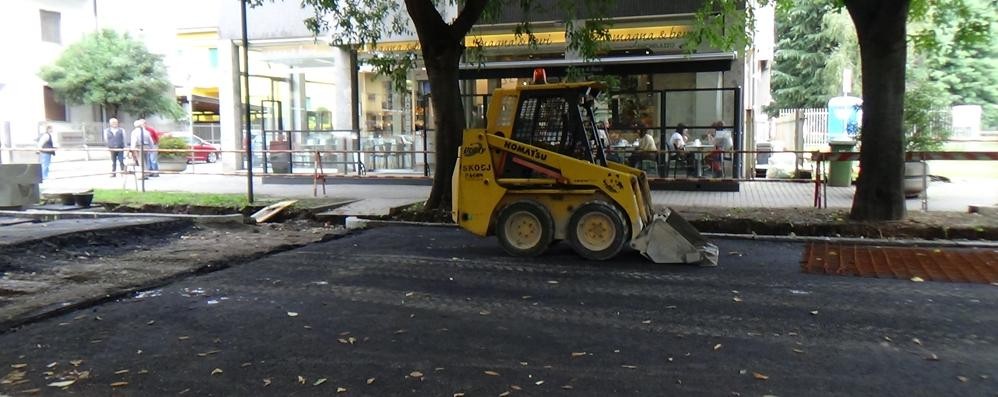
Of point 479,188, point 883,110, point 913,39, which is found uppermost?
point 913,39

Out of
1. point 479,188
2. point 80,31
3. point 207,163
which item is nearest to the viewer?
point 479,188

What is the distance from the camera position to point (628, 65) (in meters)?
17.4

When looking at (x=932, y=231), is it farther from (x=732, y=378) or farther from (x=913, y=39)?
(x=732, y=378)

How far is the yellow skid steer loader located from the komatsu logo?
13 millimetres

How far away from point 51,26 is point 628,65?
122 ft

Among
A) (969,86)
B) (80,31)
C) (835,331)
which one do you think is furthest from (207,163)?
(969,86)

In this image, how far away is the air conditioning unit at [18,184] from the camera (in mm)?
13828

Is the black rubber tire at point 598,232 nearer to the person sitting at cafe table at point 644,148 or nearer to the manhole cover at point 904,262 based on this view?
the manhole cover at point 904,262

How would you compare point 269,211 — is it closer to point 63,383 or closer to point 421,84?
point 421,84

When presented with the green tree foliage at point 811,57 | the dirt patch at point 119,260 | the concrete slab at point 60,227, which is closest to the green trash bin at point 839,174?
the dirt patch at point 119,260

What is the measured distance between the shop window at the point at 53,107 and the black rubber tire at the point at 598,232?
133 ft

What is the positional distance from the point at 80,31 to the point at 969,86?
49.0m

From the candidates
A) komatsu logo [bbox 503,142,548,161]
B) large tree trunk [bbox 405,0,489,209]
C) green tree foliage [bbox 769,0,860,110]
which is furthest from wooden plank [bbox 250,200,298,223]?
green tree foliage [bbox 769,0,860,110]

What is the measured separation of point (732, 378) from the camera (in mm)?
4914
